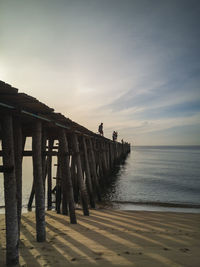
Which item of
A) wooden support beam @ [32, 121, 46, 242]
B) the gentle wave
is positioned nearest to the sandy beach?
wooden support beam @ [32, 121, 46, 242]

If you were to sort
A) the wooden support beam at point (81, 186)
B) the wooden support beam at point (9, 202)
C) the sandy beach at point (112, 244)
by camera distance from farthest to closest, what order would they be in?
the wooden support beam at point (81, 186)
the sandy beach at point (112, 244)
the wooden support beam at point (9, 202)

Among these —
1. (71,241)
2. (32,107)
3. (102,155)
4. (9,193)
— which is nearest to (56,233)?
(71,241)

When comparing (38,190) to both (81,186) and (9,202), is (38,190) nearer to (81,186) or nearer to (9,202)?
(9,202)

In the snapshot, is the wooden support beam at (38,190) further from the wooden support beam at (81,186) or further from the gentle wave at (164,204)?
the gentle wave at (164,204)

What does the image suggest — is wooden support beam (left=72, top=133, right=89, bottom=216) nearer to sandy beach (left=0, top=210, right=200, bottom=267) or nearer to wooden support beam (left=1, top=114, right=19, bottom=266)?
sandy beach (left=0, top=210, right=200, bottom=267)

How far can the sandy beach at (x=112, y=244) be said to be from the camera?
11.1 ft

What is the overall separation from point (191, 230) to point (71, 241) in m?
3.68

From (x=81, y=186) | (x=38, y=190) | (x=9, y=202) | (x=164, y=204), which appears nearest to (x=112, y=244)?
(x=38, y=190)

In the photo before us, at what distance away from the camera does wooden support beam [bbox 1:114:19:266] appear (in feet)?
10.7

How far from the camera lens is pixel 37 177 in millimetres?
4457

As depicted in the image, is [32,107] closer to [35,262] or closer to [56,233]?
[35,262]

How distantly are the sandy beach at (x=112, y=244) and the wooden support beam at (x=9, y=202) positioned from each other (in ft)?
0.97

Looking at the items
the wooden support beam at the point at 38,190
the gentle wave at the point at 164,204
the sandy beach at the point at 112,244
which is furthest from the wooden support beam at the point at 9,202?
the gentle wave at the point at 164,204

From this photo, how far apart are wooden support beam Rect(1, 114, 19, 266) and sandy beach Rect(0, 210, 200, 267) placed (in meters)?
0.29
